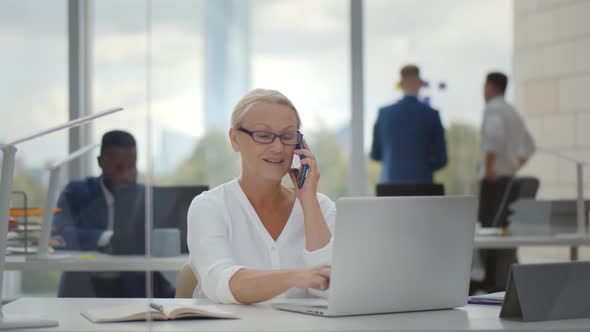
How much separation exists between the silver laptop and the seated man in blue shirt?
1.80 m

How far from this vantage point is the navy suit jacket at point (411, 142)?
538 centimetres

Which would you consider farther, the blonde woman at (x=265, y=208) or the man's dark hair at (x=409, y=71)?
the man's dark hair at (x=409, y=71)

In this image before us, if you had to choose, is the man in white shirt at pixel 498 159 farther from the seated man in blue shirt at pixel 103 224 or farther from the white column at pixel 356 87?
the seated man in blue shirt at pixel 103 224

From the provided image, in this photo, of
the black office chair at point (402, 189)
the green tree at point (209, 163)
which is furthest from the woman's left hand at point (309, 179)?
the green tree at point (209, 163)

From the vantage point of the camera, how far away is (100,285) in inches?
143


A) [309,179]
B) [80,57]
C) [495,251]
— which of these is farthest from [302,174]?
[80,57]

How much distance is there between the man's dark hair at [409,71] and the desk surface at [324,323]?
12.5ft

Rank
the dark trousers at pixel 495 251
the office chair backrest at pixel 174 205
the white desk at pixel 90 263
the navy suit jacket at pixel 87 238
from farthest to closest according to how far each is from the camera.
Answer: the dark trousers at pixel 495 251 < the navy suit jacket at pixel 87 238 < the office chair backrest at pixel 174 205 < the white desk at pixel 90 263

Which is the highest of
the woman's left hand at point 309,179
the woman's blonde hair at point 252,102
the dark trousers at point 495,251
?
the woman's blonde hair at point 252,102

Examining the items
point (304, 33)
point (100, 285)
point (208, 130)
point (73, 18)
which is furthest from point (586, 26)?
point (100, 285)

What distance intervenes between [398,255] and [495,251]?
11.4 feet

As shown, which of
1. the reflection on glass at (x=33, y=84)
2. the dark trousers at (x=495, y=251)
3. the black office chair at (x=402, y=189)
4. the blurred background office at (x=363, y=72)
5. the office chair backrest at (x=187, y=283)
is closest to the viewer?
the office chair backrest at (x=187, y=283)

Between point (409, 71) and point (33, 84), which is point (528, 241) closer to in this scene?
point (409, 71)

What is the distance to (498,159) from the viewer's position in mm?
5418
